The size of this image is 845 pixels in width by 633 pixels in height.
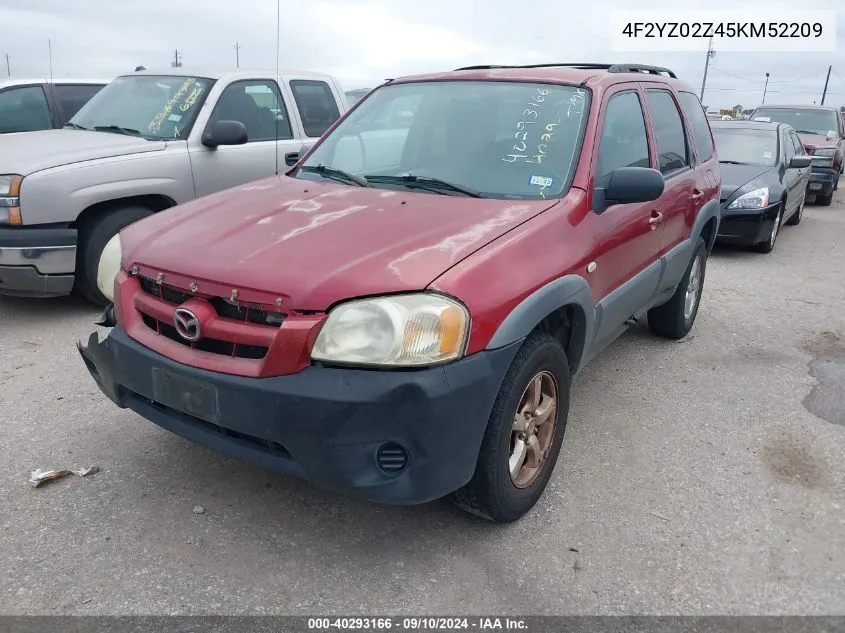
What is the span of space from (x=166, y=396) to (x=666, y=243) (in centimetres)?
293

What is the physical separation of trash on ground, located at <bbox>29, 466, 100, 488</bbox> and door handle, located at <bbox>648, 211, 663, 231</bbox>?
3.00m

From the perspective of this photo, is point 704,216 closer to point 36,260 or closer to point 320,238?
point 320,238

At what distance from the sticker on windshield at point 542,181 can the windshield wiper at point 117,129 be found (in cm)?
380

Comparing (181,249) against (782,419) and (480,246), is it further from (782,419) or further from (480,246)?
(782,419)

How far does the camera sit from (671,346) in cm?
501

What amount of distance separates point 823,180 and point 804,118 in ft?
8.04

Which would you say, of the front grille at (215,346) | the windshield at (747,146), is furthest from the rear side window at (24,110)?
the windshield at (747,146)

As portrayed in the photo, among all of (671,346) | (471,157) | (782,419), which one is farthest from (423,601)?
(671,346)

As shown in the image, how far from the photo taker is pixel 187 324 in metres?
2.44

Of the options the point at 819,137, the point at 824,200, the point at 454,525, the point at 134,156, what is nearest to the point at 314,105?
the point at 134,156

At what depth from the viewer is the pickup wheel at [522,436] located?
98.9 inches

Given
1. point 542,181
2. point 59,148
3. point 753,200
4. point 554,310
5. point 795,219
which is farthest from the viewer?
point 795,219

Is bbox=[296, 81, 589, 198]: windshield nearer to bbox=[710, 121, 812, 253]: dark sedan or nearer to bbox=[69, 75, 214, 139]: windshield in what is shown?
bbox=[69, 75, 214, 139]: windshield

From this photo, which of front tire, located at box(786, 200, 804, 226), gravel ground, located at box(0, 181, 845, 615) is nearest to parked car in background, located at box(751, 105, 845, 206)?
front tire, located at box(786, 200, 804, 226)
